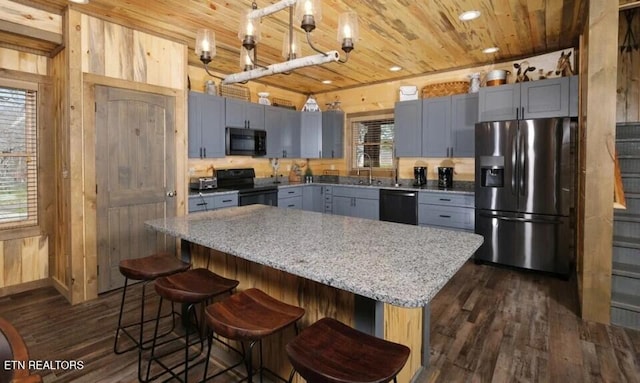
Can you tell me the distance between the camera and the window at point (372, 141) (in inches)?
228

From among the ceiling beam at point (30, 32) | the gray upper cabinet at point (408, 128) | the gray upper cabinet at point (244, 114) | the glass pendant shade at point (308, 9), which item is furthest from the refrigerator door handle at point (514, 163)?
the ceiling beam at point (30, 32)

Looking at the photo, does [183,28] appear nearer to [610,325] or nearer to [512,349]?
[512,349]

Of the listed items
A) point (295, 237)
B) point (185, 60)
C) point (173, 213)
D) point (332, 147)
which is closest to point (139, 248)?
point (173, 213)

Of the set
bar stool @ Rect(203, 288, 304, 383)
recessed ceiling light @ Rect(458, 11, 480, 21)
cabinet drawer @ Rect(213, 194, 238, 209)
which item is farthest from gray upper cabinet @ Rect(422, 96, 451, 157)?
bar stool @ Rect(203, 288, 304, 383)

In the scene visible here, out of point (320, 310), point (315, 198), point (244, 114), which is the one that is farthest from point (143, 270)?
point (315, 198)

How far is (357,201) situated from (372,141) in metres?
1.24

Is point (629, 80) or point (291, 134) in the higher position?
point (629, 80)

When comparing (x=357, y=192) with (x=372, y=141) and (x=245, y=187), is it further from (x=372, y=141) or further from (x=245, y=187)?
(x=245, y=187)

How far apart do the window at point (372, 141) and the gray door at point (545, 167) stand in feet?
7.19

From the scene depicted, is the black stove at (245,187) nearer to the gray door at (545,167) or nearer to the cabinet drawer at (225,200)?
the cabinet drawer at (225,200)

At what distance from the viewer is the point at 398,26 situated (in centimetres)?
339

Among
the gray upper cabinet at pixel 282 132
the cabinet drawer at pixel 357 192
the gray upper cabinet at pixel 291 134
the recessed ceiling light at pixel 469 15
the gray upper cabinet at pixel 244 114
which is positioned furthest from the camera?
the gray upper cabinet at pixel 291 134

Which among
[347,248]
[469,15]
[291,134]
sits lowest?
[347,248]

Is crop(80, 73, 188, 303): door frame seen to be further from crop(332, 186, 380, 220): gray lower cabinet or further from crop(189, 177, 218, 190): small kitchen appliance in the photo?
crop(332, 186, 380, 220): gray lower cabinet
